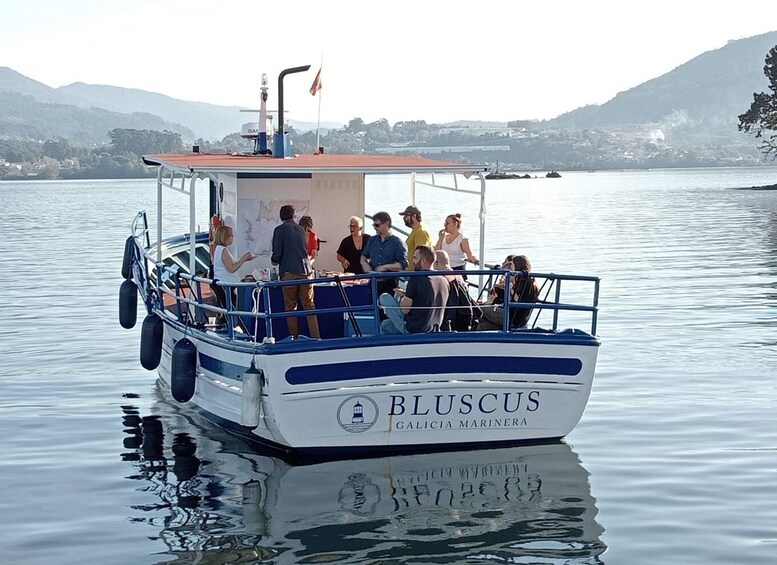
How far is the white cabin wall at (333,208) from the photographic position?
614 inches

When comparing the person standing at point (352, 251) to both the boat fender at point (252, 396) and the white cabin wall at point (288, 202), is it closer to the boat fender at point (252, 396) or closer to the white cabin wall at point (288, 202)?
the white cabin wall at point (288, 202)

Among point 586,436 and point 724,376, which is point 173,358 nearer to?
point 586,436

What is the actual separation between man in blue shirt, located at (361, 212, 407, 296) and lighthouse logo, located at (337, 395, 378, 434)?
2.23m

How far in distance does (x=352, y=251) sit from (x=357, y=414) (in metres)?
3.31

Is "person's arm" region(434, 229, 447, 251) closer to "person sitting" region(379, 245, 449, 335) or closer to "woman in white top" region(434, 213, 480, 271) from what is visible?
"woman in white top" region(434, 213, 480, 271)

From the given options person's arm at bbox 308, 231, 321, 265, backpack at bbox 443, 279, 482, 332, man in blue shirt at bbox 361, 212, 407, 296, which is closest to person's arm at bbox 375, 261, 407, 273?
man in blue shirt at bbox 361, 212, 407, 296

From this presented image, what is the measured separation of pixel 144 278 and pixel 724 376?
321 inches

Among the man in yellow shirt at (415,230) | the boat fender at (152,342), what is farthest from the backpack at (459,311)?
the boat fender at (152,342)

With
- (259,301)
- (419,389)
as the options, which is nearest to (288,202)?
(259,301)

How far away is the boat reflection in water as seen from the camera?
9.91 metres

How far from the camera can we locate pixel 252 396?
1174 cm

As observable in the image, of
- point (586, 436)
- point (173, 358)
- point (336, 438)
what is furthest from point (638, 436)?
point (173, 358)

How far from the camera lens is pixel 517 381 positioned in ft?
39.2

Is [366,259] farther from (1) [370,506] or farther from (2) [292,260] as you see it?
(1) [370,506]
